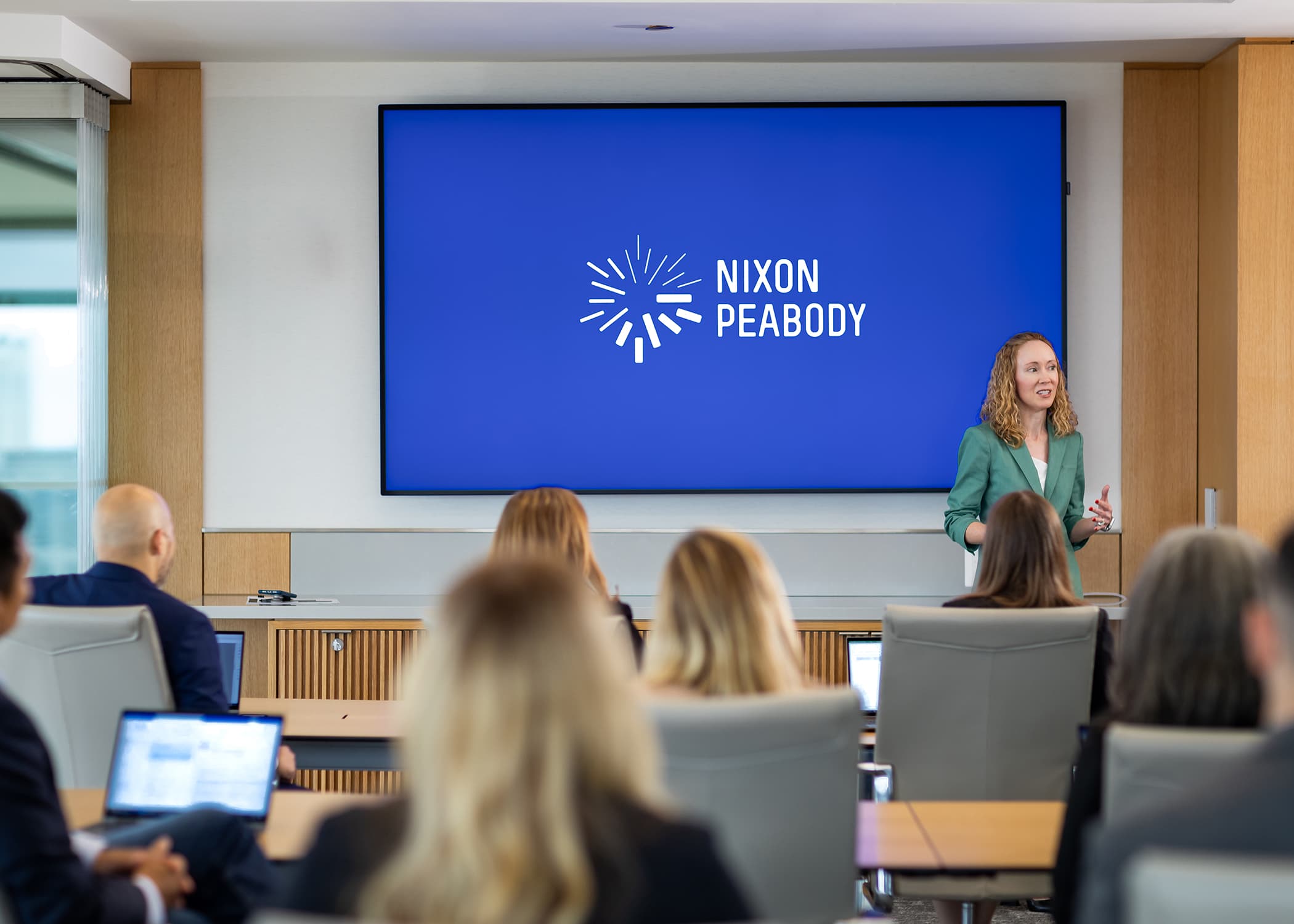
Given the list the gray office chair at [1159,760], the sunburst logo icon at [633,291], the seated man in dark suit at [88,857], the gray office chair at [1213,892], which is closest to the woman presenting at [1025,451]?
the sunburst logo icon at [633,291]

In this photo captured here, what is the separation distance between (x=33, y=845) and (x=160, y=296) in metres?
3.89

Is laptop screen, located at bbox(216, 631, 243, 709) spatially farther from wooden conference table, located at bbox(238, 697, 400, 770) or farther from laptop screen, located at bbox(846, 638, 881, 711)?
laptop screen, located at bbox(846, 638, 881, 711)

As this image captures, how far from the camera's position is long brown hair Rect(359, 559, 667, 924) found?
1096 millimetres

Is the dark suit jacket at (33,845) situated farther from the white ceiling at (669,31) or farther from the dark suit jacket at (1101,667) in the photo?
the white ceiling at (669,31)

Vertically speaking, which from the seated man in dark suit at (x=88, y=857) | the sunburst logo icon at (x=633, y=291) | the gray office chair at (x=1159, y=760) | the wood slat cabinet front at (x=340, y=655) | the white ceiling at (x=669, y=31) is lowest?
the wood slat cabinet front at (x=340, y=655)

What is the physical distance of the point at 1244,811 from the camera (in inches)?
46.3

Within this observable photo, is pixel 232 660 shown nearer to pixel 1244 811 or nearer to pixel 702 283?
pixel 702 283

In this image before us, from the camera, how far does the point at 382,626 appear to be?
487 cm

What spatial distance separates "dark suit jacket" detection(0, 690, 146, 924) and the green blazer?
122 inches

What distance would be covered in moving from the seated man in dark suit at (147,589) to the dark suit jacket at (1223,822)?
6.94 ft

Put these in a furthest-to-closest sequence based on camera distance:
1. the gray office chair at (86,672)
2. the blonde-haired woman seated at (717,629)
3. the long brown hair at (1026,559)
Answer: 1. the long brown hair at (1026,559)
2. the gray office chair at (86,672)
3. the blonde-haired woman seated at (717,629)

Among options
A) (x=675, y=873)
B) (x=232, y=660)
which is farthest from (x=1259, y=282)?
(x=675, y=873)

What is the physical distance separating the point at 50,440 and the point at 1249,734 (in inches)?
182

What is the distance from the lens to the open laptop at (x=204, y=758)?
7.39ft
